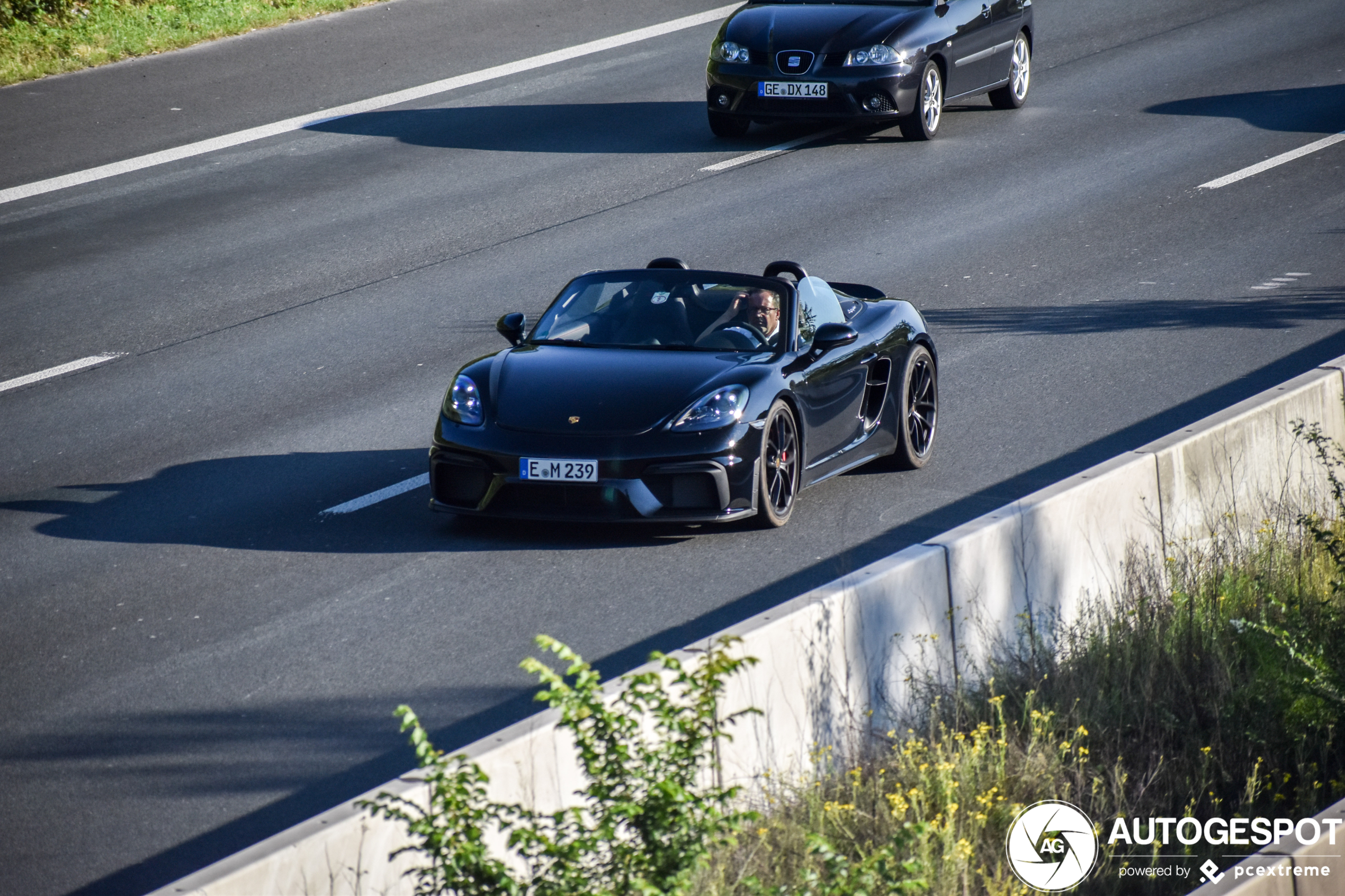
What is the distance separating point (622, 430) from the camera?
8695 millimetres

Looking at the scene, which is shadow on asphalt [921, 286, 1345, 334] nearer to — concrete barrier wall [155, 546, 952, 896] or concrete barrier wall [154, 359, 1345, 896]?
concrete barrier wall [154, 359, 1345, 896]

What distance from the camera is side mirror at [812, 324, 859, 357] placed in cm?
934

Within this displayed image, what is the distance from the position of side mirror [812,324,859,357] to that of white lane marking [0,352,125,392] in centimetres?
599

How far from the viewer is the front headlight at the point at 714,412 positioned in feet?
28.7

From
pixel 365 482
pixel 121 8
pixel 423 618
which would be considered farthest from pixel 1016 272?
pixel 121 8

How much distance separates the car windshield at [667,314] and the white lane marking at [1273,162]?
372 inches

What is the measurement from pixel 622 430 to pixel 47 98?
14338 mm

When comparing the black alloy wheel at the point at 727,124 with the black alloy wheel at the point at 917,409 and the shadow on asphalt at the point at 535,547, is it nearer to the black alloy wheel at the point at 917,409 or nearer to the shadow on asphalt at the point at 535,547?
the shadow on asphalt at the point at 535,547

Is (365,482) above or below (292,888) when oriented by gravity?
below

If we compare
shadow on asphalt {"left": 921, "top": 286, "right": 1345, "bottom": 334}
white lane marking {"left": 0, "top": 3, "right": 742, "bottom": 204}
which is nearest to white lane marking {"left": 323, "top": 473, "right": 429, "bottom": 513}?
shadow on asphalt {"left": 921, "top": 286, "right": 1345, "bottom": 334}

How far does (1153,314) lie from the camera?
44.3 feet

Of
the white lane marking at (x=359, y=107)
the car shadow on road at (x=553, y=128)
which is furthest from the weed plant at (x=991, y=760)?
the white lane marking at (x=359, y=107)

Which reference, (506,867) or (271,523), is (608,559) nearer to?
(271,523)

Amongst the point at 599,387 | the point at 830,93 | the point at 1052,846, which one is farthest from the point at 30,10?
the point at 1052,846
